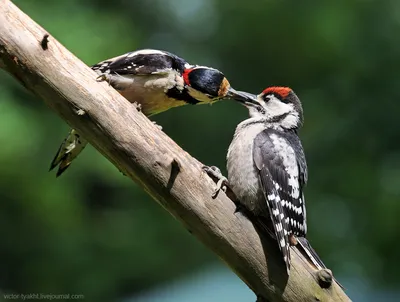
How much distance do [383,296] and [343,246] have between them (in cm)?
49

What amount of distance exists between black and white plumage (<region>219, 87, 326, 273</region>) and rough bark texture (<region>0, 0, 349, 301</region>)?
0.37ft

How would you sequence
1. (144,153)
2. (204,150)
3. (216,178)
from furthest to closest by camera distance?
(204,150) < (216,178) < (144,153)

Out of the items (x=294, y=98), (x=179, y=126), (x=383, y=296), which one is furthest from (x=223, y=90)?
(x=383, y=296)

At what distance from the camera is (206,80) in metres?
4.16

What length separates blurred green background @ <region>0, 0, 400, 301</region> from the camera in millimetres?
5758

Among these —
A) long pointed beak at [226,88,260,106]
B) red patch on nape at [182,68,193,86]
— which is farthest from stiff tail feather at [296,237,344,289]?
red patch on nape at [182,68,193,86]

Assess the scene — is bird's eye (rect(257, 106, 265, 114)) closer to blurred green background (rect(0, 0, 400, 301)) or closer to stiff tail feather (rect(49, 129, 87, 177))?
stiff tail feather (rect(49, 129, 87, 177))

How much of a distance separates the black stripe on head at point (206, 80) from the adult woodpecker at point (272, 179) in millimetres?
305

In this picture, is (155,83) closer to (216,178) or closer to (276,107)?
(276,107)

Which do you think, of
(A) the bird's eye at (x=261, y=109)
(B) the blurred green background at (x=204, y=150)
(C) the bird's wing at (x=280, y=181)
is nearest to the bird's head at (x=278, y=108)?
(A) the bird's eye at (x=261, y=109)

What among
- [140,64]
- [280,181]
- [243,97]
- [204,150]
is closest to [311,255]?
[280,181]

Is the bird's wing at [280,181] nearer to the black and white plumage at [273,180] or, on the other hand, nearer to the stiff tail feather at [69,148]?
the black and white plumage at [273,180]

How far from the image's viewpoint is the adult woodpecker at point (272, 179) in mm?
3516

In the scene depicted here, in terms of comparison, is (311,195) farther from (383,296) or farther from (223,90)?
(223,90)
